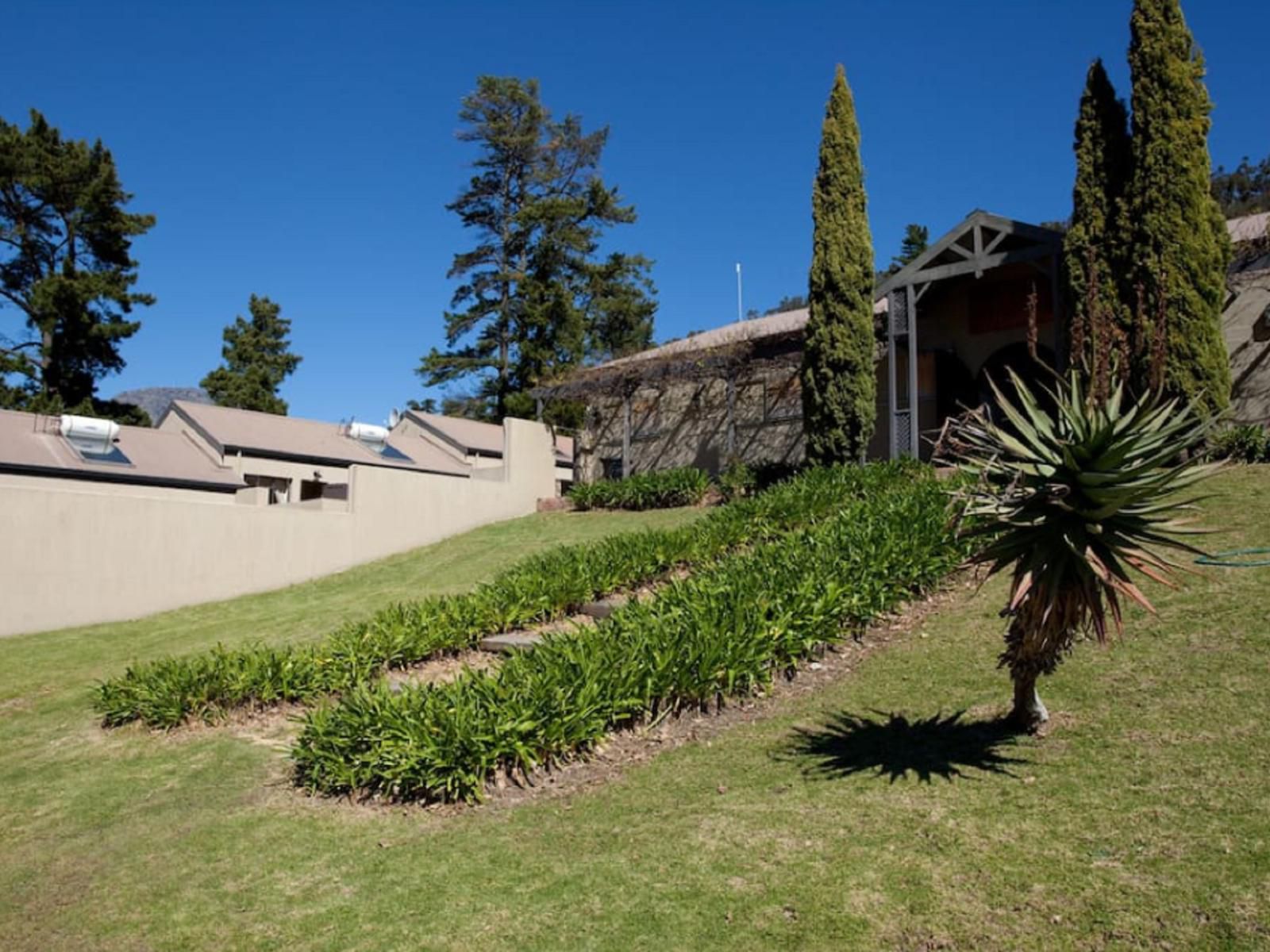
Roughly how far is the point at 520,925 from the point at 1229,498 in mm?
10594

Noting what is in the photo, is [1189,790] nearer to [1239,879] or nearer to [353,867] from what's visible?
[1239,879]

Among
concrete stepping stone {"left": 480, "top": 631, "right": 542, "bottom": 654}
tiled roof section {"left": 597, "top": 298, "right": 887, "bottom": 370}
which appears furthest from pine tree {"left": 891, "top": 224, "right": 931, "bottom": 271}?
concrete stepping stone {"left": 480, "top": 631, "right": 542, "bottom": 654}

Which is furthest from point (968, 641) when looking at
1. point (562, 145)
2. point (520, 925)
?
point (562, 145)

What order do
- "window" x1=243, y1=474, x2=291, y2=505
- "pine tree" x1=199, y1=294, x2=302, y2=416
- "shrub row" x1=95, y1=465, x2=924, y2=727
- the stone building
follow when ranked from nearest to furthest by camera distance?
"shrub row" x1=95, y1=465, x2=924, y2=727 < the stone building < "window" x1=243, y1=474, x2=291, y2=505 < "pine tree" x1=199, y1=294, x2=302, y2=416

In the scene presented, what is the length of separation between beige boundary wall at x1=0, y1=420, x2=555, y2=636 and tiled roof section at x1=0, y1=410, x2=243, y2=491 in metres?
0.30

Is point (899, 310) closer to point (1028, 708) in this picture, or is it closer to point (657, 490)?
point (657, 490)

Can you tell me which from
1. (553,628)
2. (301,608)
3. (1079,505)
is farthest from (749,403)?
(1079,505)

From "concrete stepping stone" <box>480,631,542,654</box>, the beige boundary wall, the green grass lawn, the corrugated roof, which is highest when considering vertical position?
the corrugated roof

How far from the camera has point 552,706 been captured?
6449mm

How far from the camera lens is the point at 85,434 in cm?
2117

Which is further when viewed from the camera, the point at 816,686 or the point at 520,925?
the point at 816,686

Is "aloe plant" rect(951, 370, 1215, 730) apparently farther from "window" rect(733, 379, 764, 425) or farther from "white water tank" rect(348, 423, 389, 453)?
"white water tank" rect(348, 423, 389, 453)

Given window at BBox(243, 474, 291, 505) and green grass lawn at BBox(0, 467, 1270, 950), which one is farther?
window at BBox(243, 474, 291, 505)

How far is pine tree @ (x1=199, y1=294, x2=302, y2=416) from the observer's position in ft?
145
